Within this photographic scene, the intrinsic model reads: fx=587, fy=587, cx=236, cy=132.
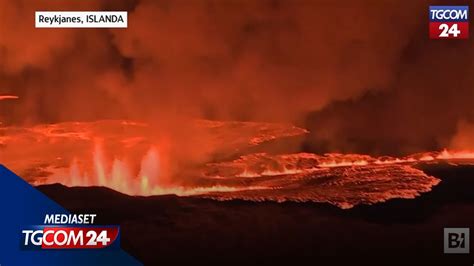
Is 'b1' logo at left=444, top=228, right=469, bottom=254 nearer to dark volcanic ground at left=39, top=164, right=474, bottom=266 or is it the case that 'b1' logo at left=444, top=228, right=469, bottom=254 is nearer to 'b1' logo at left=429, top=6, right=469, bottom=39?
dark volcanic ground at left=39, top=164, right=474, bottom=266

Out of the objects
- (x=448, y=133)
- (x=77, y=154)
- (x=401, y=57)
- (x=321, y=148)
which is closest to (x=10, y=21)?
(x=77, y=154)

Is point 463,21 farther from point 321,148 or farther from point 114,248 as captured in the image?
point 114,248

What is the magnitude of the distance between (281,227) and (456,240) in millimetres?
732

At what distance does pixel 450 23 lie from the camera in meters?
2.44

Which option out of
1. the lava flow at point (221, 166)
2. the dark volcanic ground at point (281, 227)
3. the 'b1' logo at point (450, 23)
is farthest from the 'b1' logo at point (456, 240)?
the 'b1' logo at point (450, 23)

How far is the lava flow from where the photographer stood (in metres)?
2.45

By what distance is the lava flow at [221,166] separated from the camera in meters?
2.45

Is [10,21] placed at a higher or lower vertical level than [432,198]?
higher

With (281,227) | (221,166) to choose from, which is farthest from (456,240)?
(221,166)

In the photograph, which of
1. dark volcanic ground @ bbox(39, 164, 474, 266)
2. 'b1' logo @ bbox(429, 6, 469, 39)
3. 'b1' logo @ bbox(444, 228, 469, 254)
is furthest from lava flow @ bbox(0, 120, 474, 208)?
'b1' logo @ bbox(429, 6, 469, 39)

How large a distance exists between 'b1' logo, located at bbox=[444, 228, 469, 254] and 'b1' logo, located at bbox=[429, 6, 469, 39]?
81cm

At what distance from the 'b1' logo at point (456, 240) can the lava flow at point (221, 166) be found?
209mm

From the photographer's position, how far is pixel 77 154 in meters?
2.46

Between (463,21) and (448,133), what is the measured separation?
47 cm
